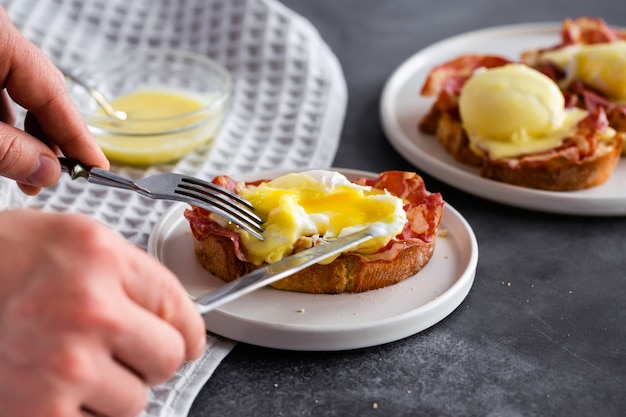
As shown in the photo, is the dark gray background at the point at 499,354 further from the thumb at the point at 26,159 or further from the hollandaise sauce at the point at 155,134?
the hollandaise sauce at the point at 155,134

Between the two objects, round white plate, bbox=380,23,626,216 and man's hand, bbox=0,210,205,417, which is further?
round white plate, bbox=380,23,626,216

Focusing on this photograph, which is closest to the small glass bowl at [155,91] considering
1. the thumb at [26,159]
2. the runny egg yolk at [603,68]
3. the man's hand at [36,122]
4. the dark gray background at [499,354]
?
the man's hand at [36,122]

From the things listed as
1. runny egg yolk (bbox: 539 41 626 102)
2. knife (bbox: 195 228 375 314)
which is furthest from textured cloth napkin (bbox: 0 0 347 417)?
runny egg yolk (bbox: 539 41 626 102)

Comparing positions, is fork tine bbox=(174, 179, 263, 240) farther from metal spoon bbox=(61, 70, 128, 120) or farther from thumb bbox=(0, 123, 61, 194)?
metal spoon bbox=(61, 70, 128, 120)

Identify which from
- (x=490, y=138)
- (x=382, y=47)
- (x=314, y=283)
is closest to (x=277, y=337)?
(x=314, y=283)

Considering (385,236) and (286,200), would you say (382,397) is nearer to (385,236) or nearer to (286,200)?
(385,236)

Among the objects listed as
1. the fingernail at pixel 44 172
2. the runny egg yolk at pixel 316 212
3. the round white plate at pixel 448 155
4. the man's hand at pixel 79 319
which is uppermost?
the man's hand at pixel 79 319
